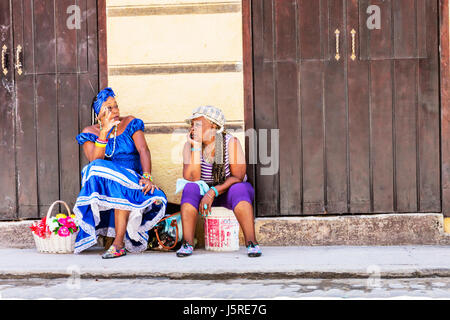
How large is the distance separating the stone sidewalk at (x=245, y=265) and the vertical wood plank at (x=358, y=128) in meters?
0.65

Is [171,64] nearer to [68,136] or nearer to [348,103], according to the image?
[68,136]

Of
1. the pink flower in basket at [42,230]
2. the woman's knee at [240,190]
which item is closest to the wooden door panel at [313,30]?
the woman's knee at [240,190]

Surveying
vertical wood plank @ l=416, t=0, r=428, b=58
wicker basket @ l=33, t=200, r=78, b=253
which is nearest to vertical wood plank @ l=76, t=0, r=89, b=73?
wicker basket @ l=33, t=200, r=78, b=253

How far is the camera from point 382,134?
605 centimetres

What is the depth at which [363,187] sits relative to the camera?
6.07 meters

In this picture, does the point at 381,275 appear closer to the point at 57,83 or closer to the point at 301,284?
the point at 301,284

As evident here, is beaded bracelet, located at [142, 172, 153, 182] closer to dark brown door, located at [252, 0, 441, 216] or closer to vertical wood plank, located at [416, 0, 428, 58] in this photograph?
dark brown door, located at [252, 0, 441, 216]

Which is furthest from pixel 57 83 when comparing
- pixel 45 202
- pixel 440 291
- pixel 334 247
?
pixel 440 291

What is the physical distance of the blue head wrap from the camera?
5809 millimetres

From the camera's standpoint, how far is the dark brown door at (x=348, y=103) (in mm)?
6023

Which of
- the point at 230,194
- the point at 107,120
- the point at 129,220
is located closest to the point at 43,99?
the point at 107,120

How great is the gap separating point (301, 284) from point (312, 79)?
232cm

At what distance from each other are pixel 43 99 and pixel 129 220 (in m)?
1.71

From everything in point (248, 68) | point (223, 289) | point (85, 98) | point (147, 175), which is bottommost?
point (223, 289)
